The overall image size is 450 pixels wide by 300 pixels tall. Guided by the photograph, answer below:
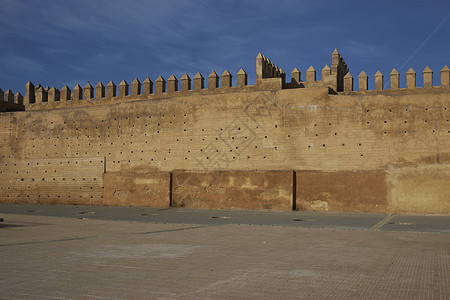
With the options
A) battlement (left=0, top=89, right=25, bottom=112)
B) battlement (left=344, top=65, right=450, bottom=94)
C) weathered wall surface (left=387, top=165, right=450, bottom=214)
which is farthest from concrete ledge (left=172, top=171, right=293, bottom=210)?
battlement (left=0, top=89, right=25, bottom=112)

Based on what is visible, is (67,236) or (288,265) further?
(67,236)

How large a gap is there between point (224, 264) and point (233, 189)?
9.83 metres

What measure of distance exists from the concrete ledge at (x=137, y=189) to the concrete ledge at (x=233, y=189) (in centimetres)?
41

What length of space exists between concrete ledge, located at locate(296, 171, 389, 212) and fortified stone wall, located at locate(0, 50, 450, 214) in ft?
0.10

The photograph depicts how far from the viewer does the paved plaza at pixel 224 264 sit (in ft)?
11.3

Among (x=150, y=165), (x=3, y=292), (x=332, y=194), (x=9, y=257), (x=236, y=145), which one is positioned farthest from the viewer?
(x=150, y=165)

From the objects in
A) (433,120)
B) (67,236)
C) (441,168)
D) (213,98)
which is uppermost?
(213,98)

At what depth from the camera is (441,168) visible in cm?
1249

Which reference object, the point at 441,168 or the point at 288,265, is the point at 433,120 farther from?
the point at 288,265

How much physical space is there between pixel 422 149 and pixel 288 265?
31.5 ft

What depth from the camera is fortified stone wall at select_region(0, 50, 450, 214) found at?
12883 millimetres

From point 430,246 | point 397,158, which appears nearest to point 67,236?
point 430,246

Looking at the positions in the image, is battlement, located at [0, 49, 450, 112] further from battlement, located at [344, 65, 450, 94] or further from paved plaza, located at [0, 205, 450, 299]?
paved plaza, located at [0, 205, 450, 299]

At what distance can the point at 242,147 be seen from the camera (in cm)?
1475
